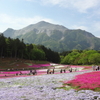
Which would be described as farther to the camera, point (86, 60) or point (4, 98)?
point (86, 60)

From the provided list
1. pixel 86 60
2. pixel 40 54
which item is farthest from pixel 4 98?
pixel 40 54

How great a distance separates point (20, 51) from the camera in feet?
405

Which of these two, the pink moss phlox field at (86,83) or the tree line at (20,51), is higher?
the tree line at (20,51)

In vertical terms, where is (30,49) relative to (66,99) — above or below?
above

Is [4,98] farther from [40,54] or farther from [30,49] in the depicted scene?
[40,54]

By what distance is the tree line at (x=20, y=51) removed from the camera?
107 m

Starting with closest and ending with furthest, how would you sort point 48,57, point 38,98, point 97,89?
point 38,98, point 97,89, point 48,57

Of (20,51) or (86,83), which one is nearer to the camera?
(86,83)

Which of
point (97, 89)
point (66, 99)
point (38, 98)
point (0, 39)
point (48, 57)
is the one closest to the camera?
point (66, 99)

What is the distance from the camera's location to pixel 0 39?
101 metres

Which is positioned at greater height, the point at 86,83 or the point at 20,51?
the point at 20,51

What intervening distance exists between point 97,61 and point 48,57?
230 ft

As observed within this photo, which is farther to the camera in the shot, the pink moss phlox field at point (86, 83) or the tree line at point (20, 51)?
the tree line at point (20, 51)

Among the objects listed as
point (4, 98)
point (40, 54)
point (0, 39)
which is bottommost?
point (4, 98)
